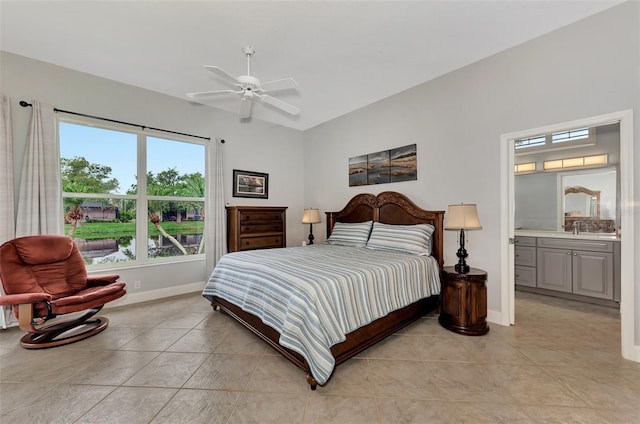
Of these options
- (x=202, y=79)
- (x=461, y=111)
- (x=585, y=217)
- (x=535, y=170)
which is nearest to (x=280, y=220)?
(x=202, y=79)

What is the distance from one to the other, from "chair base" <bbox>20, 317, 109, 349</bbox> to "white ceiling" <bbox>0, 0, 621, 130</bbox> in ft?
9.85

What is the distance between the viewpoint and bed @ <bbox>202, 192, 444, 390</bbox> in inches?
75.2

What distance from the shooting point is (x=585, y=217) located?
4.22m

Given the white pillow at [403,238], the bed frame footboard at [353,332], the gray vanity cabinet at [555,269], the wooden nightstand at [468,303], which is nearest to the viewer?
the bed frame footboard at [353,332]

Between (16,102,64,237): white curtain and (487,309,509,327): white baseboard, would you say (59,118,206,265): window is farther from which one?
(487,309,509,327): white baseboard

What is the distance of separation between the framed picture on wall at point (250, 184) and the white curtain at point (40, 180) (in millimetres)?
2284

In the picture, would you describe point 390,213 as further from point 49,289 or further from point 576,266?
point 49,289

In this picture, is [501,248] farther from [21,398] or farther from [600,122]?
[21,398]

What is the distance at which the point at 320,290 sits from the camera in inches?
78.2

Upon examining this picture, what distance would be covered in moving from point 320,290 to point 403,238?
1768 millimetres

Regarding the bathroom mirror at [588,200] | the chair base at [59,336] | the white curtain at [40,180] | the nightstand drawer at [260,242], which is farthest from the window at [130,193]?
the bathroom mirror at [588,200]

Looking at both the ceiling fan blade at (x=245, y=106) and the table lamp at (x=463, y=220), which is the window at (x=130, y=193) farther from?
the table lamp at (x=463, y=220)

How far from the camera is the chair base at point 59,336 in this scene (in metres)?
2.44

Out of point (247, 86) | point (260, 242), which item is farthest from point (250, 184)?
point (247, 86)
